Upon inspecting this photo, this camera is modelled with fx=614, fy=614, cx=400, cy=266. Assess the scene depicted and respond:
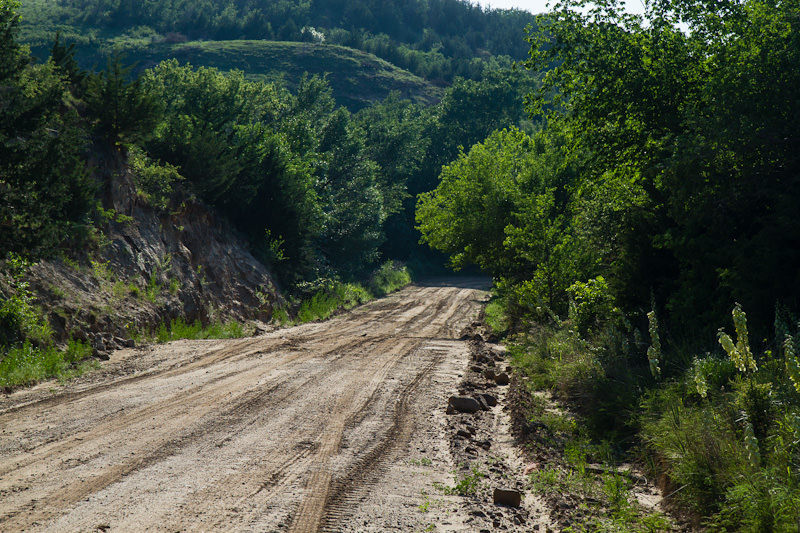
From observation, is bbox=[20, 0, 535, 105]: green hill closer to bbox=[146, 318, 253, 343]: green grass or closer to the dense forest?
the dense forest

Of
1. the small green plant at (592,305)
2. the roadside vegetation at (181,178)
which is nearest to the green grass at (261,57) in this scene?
the roadside vegetation at (181,178)

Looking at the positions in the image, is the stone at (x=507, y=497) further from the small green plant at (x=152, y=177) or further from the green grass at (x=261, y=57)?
the green grass at (x=261, y=57)

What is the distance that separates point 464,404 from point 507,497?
401cm

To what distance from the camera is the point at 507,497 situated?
20.8 feet

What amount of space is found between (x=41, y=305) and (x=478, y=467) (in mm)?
11494

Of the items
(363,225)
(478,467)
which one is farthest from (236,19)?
(478,467)

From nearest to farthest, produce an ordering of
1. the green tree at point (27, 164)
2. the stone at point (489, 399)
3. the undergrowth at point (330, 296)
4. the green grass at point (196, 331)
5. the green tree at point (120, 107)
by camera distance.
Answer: the stone at point (489, 399), the green tree at point (27, 164), the green grass at point (196, 331), the green tree at point (120, 107), the undergrowth at point (330, 296)

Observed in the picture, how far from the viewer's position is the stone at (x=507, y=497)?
633cm

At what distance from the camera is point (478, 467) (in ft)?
24.3

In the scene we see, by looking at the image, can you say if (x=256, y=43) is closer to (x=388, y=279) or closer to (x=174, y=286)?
(x=388, y=279)

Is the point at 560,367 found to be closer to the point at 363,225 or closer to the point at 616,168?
the point at 616,168

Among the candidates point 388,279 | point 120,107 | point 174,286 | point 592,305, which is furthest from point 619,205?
point 388,279

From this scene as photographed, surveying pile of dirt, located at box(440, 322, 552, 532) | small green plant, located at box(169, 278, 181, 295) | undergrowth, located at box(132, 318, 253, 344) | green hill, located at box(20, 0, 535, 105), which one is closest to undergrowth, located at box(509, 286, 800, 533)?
pile of dirt, located at box(440, 322, 552, 532)

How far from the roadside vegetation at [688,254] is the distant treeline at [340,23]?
3089 inches
